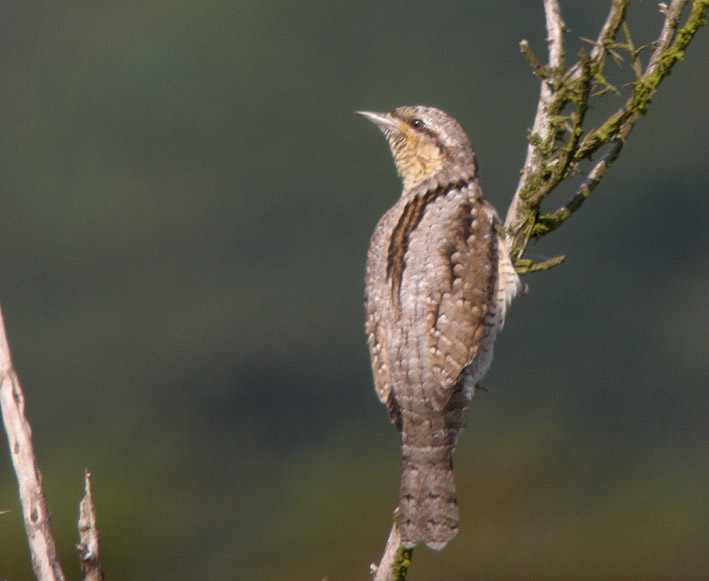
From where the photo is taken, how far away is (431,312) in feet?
9.71

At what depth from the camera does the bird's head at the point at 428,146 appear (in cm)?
342

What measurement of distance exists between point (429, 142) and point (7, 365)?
5.95ft

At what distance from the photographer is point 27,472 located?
7.33 ft

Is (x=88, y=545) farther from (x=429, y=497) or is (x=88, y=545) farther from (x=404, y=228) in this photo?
(x=404, y=228)

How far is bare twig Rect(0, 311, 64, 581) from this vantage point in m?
2.23

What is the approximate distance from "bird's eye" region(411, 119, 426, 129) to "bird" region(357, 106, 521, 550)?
41 cm

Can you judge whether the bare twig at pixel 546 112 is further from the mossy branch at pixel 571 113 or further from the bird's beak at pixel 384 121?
the bird's beak at pixel 384 121

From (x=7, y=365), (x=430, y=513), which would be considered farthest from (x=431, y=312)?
(x=7, y=365)

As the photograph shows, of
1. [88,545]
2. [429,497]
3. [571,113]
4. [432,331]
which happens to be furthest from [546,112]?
[88,545]

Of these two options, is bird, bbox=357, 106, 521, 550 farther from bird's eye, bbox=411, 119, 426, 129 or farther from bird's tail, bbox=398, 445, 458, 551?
bird's eye, bbox=411, 119, 426, 129

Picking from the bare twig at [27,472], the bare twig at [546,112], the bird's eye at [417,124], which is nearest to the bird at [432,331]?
the bare twig at [546,112]

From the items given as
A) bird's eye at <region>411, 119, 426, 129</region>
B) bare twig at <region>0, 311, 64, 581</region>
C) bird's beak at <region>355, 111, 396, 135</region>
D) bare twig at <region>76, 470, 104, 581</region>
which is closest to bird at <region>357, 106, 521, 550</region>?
bird's eye at <region>411, 119, 426, 129</region>

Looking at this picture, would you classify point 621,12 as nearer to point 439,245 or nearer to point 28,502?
point 439,245

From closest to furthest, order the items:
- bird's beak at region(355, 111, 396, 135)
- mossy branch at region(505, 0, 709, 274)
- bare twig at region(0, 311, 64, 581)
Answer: bare twig at region(0, 311, 64, 581) → mossy branch at region(505, 0, 709, 274) → bird's beak at region(355, 111, 396, 135)
